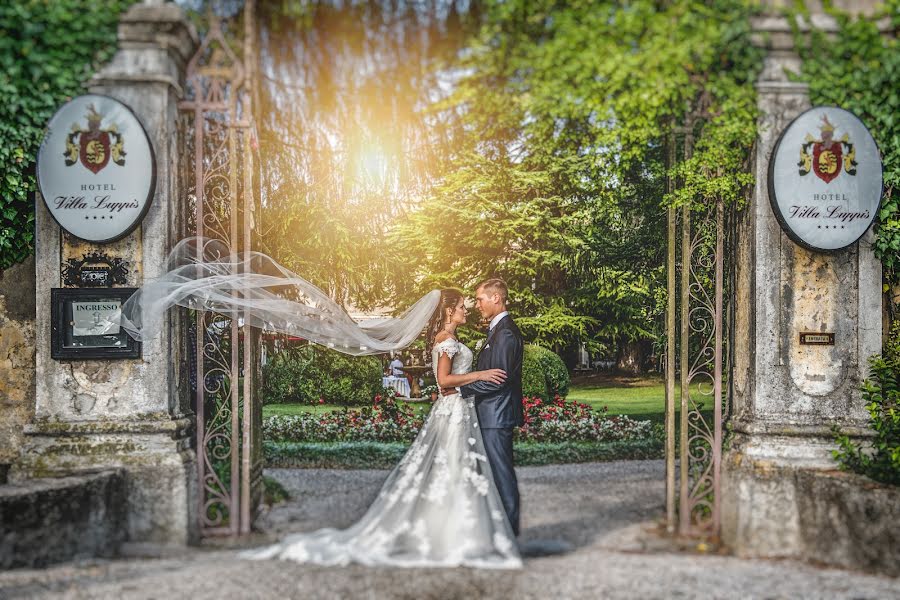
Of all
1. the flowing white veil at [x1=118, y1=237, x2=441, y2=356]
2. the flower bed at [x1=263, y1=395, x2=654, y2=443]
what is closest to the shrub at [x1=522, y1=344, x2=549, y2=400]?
the flower bed at [x1=263, y1=395, x2=654, y2=443]

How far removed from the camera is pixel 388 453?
9.66m

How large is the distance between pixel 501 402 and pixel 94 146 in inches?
146

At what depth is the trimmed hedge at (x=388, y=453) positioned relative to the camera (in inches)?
377

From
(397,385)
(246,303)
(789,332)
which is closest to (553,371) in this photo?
(397,385)

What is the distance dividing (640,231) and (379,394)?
16.9ft

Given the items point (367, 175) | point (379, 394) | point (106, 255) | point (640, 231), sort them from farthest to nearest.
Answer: point (640, 231), point (379, 394), point (367, 175), point (106, 255)

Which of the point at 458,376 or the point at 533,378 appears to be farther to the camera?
the point at 533,378

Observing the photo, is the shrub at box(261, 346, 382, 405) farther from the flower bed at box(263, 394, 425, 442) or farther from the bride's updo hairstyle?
the bride's updo hairstyle

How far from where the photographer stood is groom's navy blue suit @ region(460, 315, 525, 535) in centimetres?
576

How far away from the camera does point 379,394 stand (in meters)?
11.0

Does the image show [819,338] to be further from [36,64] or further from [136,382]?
[36,64]

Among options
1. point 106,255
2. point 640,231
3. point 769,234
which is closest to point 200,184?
point 106,255

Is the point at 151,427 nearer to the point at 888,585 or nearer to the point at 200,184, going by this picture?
→ the point at 200,184

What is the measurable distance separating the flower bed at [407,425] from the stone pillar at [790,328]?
200 inches
